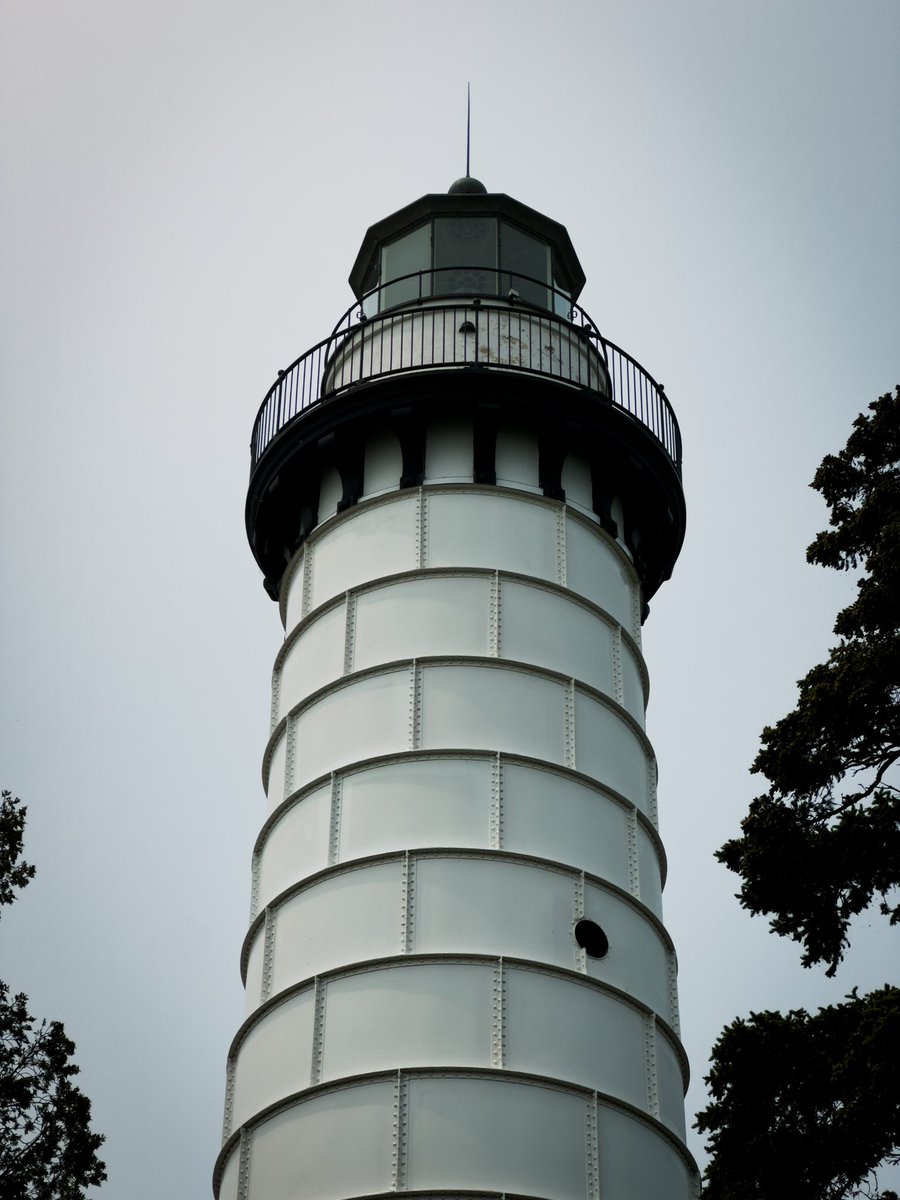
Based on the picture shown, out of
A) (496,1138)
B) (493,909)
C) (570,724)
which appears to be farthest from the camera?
(570,724)

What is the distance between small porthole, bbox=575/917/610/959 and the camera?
885 inches

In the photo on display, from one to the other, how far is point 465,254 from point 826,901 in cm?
1597

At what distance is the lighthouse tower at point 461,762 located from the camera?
69.5ft

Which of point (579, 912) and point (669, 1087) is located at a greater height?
point (579, 912)

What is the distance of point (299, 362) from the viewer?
28047mm

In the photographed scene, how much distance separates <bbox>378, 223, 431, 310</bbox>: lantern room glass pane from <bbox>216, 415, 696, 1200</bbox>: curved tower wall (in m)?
3.50

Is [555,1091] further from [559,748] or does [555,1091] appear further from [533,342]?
[533,342]

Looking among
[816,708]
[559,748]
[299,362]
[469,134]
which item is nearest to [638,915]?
[559,748]

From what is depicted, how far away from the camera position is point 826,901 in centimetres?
1619

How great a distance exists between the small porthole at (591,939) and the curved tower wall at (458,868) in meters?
0.11

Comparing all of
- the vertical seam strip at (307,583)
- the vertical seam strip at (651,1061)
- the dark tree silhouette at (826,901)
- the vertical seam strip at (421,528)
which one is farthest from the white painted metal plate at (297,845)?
the dark tree silhouette at (826,901)

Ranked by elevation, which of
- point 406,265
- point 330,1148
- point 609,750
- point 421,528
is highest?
point 406,265

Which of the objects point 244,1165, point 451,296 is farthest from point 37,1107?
point 451,296

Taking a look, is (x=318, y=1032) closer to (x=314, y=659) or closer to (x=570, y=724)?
(x=570, y=724)
